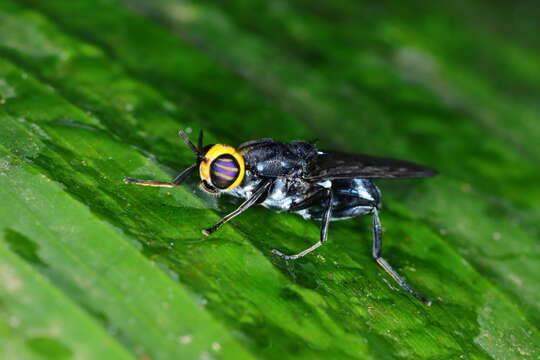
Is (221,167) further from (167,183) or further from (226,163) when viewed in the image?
(167,183)

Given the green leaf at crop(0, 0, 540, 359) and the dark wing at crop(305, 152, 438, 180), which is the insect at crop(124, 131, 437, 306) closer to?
the dark wing at crop(305, 152, 438, 180)

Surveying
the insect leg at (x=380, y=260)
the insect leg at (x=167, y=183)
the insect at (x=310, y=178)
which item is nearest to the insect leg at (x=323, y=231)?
the insect at (x=310, y=178)

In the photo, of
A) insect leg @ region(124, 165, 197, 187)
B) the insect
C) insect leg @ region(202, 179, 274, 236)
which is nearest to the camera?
insect leg @ region(202, 179, 274, 236)

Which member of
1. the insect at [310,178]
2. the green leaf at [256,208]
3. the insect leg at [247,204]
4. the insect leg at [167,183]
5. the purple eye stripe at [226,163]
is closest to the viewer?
the green leaf at [256,208]

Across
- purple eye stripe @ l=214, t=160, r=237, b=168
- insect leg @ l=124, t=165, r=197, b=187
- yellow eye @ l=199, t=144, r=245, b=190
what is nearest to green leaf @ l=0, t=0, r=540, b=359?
insect leg @ l=124, t=165, r=197, b=187

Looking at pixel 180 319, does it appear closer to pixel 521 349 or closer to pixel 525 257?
pixel 521 349

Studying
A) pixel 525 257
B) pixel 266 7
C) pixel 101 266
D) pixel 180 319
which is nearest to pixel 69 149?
pixel 101 266

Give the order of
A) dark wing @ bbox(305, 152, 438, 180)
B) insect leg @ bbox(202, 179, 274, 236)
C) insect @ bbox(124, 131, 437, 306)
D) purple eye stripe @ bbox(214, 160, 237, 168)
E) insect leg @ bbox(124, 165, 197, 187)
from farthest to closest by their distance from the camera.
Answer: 1. dark wing @ bbox(305, 152, 438, 180)
2. insect @ bbox(124, 131, 437, 306)
3. purple eye stripe @ bbox(214, 160, 237, 168)
4. insect leg @ bbox(124, 165, 197, 187)
5. insect leg @ bbox(202, 179, 274, 236)

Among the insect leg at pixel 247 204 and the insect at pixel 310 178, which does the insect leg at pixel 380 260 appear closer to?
the insect at pixel 310 178
